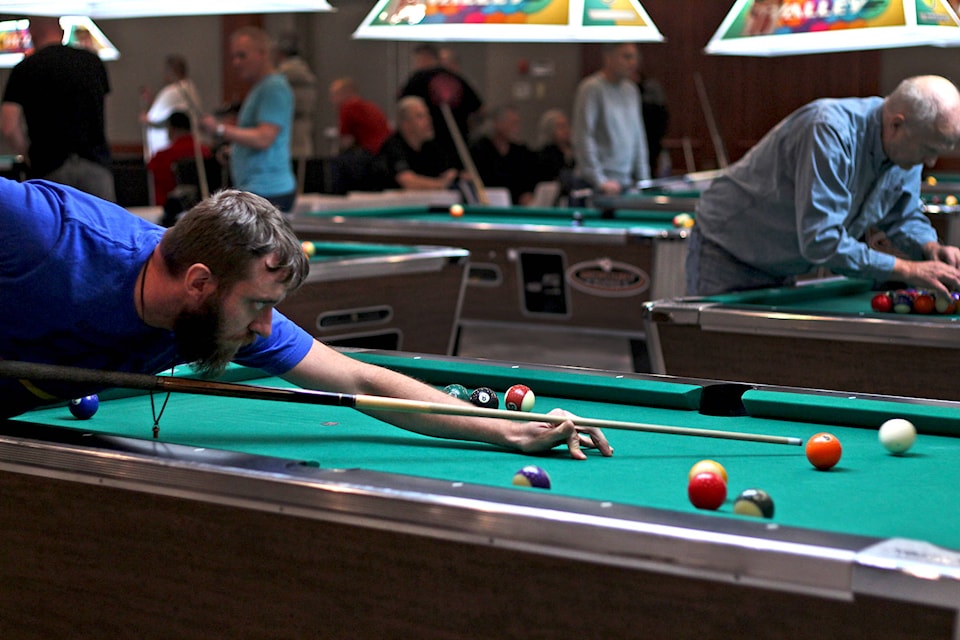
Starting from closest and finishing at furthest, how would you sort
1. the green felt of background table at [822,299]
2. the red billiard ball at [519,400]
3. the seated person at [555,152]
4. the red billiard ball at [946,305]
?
the red billiard ball at [519,400], the green felt of background table at [822,299], the red billiard ball at [946,305], the seated person at [555,152]

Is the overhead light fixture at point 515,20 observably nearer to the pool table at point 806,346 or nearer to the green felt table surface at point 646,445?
the pool table at point 806,346

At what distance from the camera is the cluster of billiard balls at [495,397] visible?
2.22 meters

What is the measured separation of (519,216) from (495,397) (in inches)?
145

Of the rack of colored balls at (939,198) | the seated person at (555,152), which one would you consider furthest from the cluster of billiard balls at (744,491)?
the seated person at (555,152)

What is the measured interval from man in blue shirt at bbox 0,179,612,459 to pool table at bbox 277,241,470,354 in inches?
67.2

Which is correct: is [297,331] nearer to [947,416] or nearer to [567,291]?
[947,416]

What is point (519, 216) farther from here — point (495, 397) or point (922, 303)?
point (495, 397)

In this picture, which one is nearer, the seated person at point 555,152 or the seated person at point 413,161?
the seated person at point 413,161

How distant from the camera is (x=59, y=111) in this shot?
5000 mm

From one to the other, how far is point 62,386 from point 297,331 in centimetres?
39

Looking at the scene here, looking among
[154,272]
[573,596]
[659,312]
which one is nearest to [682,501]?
[573,596]

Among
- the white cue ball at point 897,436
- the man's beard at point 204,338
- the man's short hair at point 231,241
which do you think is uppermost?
the man's short hair at point 231,241

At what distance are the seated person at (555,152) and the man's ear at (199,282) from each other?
6660 millimetres

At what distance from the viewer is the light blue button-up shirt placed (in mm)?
3283
